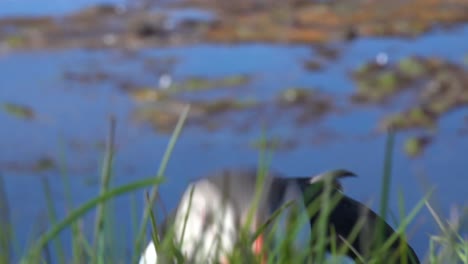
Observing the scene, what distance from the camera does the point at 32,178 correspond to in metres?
3.21

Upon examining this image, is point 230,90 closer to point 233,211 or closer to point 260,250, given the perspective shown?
point 233,211

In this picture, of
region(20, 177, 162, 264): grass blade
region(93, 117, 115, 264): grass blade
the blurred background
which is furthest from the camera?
the blurred background

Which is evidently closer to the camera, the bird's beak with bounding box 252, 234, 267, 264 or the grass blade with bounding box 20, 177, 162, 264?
the grass blade with bounding box 20, 177, 162, 264

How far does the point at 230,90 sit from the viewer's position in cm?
375

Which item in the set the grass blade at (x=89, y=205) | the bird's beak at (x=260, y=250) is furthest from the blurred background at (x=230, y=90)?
the grass blade at (x=89, y=205)

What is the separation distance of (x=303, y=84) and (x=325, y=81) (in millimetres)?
103

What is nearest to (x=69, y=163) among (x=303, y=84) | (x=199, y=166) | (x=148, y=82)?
(x=199, y=166)

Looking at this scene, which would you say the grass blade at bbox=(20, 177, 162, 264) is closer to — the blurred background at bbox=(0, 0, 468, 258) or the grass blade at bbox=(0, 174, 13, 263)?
the grass blade at bbox=(0, 174, 13, 263)

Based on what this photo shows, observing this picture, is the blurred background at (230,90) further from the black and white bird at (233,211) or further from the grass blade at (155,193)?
the grass blade at (155,193)

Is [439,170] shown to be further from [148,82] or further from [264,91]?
[148,82]

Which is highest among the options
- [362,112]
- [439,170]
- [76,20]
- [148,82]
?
[76,20]

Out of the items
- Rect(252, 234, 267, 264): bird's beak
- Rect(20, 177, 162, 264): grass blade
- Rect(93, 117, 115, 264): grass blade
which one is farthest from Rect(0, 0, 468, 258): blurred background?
Rect(20, 177, 162, 264): grass blade

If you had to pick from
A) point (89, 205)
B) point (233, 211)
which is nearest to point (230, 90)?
point (233, 211)

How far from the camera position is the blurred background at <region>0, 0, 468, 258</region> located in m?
3.19
